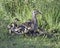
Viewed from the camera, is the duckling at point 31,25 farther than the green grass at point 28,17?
Yes

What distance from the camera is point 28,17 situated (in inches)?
385

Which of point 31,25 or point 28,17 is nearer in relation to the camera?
point 31,25

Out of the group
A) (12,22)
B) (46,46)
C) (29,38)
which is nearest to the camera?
(46,46)

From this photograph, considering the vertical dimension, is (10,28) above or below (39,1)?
below

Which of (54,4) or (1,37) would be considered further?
(54,4)

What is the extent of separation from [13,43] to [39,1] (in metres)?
1.95

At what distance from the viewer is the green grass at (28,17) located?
8.37 meters

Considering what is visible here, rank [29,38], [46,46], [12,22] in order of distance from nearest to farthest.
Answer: [46,46], [29,38], [12,22]

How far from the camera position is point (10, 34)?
8969mm

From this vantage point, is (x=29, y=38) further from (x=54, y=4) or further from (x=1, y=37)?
(x=54, y=4)

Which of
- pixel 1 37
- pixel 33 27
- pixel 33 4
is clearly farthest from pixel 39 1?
pixel 1 37

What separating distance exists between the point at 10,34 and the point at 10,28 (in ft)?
0.75

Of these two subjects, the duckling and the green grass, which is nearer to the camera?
the green grass

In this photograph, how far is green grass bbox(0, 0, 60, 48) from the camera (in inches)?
329
